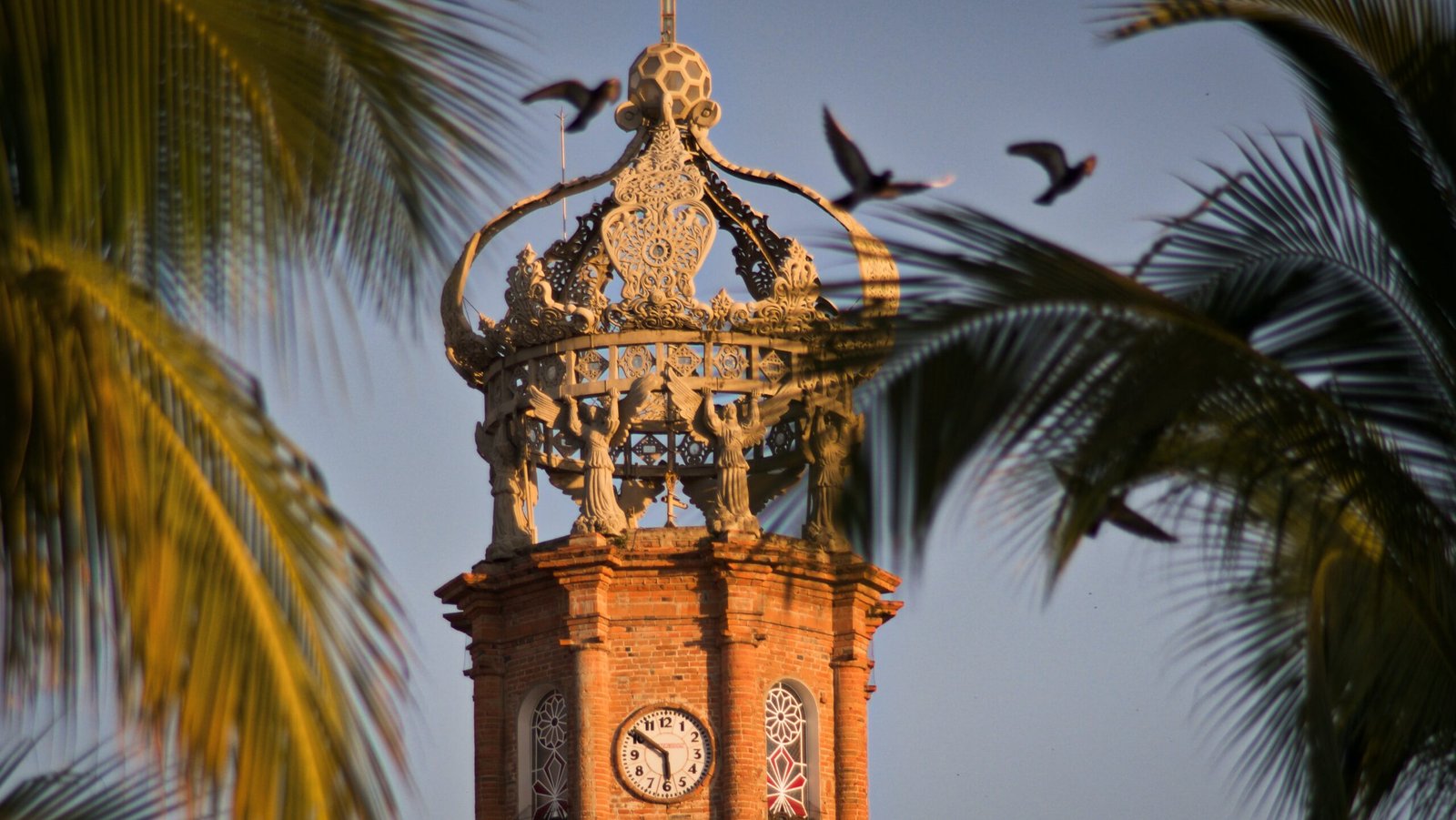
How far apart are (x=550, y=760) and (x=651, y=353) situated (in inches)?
213

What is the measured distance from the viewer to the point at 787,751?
119 ft

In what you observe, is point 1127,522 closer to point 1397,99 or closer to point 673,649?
point 1397,99

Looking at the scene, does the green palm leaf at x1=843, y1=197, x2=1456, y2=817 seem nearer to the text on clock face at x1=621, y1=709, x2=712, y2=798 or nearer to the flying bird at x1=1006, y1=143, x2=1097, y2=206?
the flying bird at x1=1006, y1=143, x2=1097, y2=206

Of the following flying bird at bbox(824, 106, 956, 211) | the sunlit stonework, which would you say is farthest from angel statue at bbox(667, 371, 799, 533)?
flying bird at bbox(824, 106, 956, 211)

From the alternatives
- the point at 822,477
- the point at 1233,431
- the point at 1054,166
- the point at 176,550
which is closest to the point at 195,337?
the point at 176,550

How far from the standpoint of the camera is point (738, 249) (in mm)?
36281

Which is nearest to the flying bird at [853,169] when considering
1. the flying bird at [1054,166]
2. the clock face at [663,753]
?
the flying bird at [1054,166]

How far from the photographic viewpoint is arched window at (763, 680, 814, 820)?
3591 cm

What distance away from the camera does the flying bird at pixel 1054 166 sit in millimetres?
24219

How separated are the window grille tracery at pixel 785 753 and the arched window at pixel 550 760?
2573 millimetres

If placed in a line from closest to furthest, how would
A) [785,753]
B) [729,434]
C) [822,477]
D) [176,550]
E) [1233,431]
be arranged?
[176,550] → [1233,431] → [822,477] → [729,434] → [785,753]

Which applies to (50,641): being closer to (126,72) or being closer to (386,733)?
(386,733)

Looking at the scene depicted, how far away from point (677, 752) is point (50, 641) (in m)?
26.7

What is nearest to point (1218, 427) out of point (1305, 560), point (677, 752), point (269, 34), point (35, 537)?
point (1305, 560)
